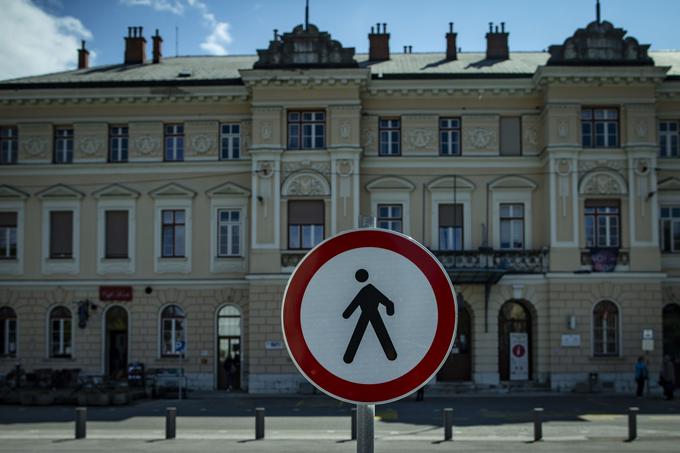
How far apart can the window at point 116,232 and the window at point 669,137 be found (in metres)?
24.5

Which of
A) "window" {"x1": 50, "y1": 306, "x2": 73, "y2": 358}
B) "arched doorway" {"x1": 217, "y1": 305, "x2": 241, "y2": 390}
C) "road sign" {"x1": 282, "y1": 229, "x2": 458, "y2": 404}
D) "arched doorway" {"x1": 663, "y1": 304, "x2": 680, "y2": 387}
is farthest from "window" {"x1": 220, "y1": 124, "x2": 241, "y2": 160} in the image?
"road sign" {"x1": 282, "y1": 229, "x2": 458, "y2": 404}

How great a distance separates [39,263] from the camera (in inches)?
1574

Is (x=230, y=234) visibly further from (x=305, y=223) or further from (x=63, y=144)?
(x=63, y=144)

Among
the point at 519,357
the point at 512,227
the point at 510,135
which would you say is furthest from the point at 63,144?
the point at 519,357

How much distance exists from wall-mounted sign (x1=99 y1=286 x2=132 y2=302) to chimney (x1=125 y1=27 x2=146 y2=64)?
1296 cm

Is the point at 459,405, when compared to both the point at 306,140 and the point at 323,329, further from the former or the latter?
the point at 323,329

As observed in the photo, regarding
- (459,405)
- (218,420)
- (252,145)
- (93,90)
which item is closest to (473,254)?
(459,405)

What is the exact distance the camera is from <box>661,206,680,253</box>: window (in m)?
38.7

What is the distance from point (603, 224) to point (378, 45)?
1500 centimetres

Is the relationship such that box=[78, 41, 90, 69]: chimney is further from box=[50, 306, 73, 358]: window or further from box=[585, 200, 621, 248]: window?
box=[585, 200, 621, 248]: window

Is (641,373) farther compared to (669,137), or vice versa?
(669,137)

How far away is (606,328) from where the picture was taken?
3734 cm

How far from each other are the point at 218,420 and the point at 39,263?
17.1m

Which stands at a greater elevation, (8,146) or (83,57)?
(83,57)
